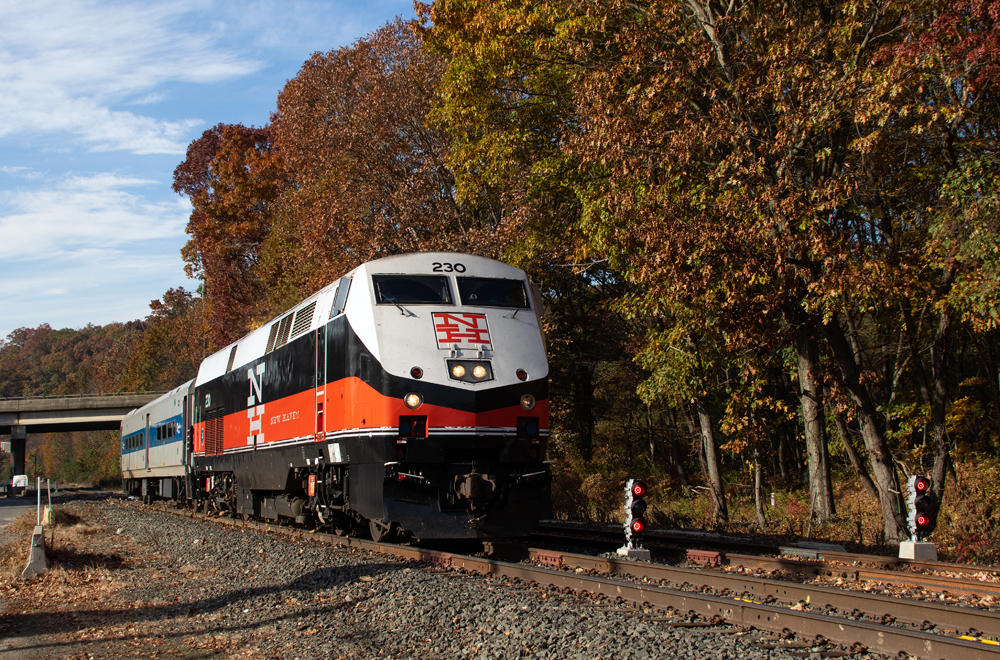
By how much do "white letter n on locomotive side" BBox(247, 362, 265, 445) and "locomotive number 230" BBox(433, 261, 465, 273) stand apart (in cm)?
506

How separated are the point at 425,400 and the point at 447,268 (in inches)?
80.0

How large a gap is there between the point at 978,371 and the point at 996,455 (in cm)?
269

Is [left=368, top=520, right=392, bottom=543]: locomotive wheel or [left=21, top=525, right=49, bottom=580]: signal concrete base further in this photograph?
[left=368, top=520, right=392, bottom=543]: locomotive wheel

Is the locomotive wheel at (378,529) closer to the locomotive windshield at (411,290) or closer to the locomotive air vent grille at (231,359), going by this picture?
the locomotive windshield at (411,290)

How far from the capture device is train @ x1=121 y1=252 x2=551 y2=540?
31.8ft

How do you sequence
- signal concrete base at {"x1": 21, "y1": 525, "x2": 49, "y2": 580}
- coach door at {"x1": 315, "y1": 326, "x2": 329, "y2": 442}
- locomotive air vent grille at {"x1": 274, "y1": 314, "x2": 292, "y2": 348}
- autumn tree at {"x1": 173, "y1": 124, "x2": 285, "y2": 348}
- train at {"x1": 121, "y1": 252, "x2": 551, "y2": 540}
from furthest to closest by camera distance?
autumn tree at {"x1": 173, "y1": 124, "x2": 285, "y2": 348} → locomotive air vent grille at {"x1": 274, "y1": 314, "x2": 292, "y2": 348} → coach door at {"x1": 315, "y1": 326, "x2": 329, "y2": 442} → signal concrete base at {"x1": 21, "y1": 525, "x2": 49, "y2": 580} → train at {"x1": 121, "y1": 252, "x2": 551, "y2": 540}

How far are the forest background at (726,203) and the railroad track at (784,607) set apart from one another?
4.72 meters

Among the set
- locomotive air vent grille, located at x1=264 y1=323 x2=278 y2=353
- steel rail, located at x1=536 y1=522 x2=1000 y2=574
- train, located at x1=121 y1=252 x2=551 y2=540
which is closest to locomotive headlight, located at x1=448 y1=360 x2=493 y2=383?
train, located at x1=121 y1=252 x2=551 y2=540

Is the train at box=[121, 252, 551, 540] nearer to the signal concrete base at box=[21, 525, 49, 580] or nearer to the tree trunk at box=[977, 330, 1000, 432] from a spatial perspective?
the signal concrete base at box=[21, 525, 49, 580]

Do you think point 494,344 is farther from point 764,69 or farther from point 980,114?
point 980,114

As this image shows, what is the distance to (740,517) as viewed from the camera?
20.7m

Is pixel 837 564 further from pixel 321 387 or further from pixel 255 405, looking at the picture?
pixel 255 405

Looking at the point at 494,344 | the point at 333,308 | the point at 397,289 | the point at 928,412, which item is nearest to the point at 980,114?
the point at 928,412

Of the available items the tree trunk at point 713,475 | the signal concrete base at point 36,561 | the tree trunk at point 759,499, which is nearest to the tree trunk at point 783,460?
the tree trunk at point 759,499
